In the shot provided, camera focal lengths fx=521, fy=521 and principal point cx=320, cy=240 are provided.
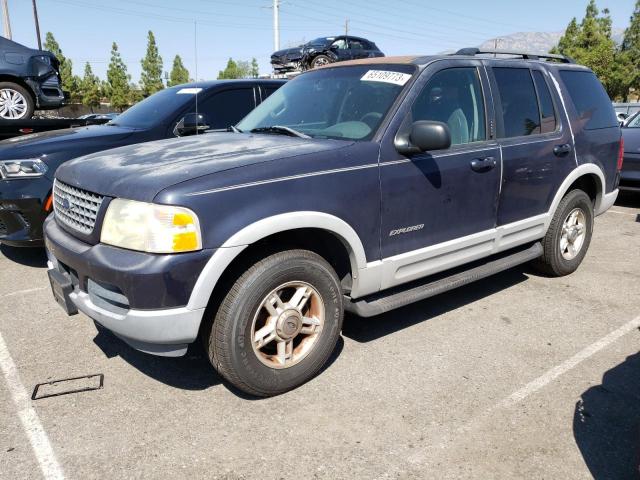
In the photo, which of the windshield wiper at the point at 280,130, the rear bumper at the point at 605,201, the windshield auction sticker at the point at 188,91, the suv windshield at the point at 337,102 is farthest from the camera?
the windshield auction sticker at the point at 188,91

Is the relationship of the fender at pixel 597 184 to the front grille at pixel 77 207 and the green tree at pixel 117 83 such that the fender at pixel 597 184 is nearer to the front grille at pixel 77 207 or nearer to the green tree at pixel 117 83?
the front grille at pixel 77 207

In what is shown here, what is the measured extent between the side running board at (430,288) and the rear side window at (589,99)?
1.40 m

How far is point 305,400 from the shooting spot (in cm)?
296

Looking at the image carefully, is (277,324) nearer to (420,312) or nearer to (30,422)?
(30,422)

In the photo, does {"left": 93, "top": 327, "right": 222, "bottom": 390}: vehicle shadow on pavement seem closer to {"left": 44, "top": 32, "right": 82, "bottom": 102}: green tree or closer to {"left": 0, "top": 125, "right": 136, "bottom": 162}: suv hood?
→ {"left": 0, "top": 125, "right": 136, "bottom": 162}: suv hood

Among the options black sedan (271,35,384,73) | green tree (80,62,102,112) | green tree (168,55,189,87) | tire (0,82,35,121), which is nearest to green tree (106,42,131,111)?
green tree (80,62,102,112)

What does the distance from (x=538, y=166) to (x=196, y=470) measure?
11.1ft

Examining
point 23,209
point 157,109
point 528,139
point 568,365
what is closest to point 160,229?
point 568,365

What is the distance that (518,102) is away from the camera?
422 centimetres

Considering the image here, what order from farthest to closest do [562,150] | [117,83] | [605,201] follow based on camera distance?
[117,83]
[605,201]
[562,150]

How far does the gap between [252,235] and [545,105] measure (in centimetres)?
311

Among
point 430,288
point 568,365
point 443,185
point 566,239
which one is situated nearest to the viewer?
point 568,365

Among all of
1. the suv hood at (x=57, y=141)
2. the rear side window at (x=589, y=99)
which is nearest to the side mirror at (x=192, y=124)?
the suv hood at (x=57, y=141)

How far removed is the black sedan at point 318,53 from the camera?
55.7 ft
